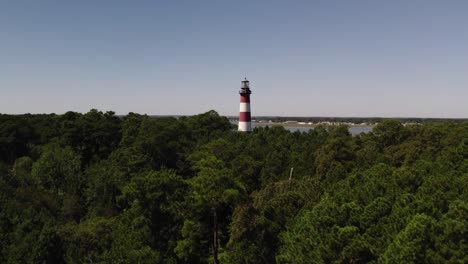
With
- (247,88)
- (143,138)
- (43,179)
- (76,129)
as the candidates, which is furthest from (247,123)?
(43,179)

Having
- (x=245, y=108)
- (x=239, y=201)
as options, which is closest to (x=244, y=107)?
(x=245, y=108)

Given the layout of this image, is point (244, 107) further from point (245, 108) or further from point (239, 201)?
point (239, 201)

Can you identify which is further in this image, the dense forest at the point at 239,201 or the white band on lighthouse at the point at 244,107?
the white band on lighthouse at the point at 244,107

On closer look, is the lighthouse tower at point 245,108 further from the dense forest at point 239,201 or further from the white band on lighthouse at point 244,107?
the dense forest at point 239,201

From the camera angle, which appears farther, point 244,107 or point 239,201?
point 244,107

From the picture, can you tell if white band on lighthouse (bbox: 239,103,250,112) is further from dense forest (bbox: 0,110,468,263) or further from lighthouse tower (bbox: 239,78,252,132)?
dense forest (bbox: 0,110,468,263)

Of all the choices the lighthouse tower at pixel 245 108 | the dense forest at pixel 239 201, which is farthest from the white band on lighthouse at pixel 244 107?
the dense forest at pixel 239 201

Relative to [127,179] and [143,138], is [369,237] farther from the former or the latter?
[143,138]

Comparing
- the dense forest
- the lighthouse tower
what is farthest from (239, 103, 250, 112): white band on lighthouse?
the dense forest

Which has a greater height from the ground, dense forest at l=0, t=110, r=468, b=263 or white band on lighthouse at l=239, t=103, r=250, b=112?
white band on lighthouse at l=239, t=103, r=250, b=112
